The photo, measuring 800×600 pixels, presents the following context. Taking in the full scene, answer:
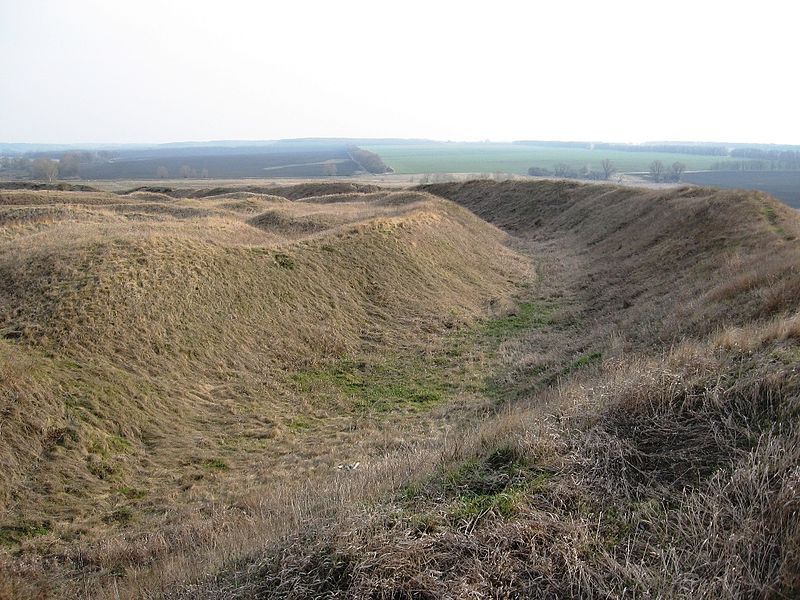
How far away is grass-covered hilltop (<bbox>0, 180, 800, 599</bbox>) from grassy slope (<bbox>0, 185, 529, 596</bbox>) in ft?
0.26

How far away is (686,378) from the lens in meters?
7.30

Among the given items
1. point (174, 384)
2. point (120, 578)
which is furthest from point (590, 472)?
point (174, 384)

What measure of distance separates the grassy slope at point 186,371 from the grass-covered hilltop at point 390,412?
8 centimetres

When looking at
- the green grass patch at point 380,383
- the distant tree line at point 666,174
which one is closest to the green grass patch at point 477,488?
the green grass patch at point 380,383

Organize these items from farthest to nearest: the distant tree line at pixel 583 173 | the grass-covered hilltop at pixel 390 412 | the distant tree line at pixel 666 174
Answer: the distant tree line at pixel 583 173 < the distant tree line at pixel 666 174 < the grass-covered hilltop at pixel 390 412

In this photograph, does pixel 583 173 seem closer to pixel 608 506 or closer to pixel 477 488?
pixel 477 488

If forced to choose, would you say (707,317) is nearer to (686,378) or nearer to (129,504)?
(686,378)

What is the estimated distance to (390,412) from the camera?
14.6 m

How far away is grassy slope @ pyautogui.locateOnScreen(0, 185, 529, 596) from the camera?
952 centimetres

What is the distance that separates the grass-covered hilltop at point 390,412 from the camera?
468 cm

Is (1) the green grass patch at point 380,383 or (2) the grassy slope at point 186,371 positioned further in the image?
(1) the green grass patch at point 380,383

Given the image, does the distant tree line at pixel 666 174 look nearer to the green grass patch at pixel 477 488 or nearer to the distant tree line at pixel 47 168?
the green grass patch at pixel 477 488

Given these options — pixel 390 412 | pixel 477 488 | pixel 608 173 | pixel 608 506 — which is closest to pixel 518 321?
pixel 390 412

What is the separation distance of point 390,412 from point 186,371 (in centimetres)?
626
